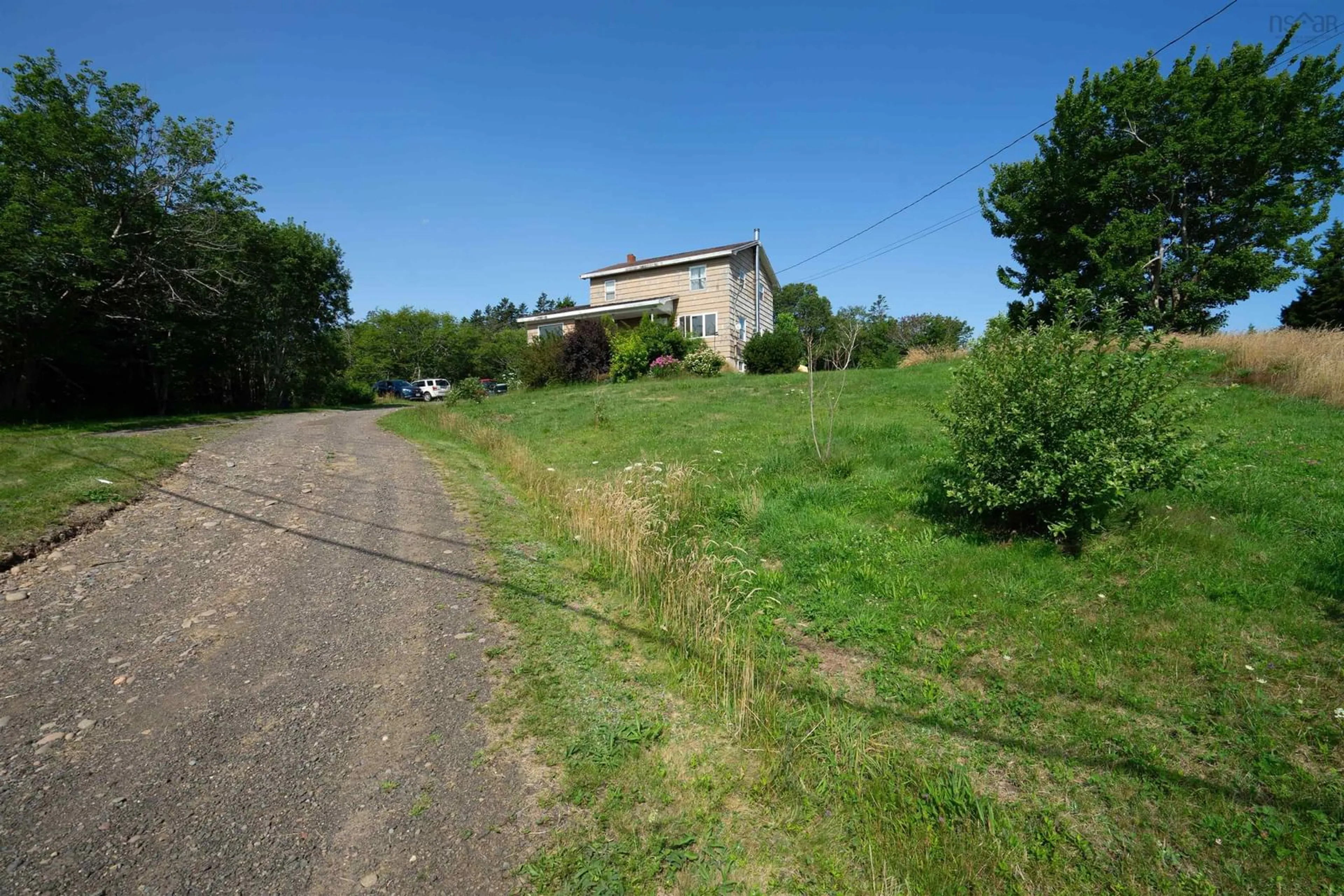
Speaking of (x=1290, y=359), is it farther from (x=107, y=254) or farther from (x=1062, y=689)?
(x=107, y=254)

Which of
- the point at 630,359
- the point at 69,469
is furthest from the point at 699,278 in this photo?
the point at 69,469

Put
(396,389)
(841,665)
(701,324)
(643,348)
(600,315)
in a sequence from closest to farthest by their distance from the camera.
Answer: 1. (841,665)
2. (643,348)
3. (701,324)
4. (600,315)
5. (396,389)

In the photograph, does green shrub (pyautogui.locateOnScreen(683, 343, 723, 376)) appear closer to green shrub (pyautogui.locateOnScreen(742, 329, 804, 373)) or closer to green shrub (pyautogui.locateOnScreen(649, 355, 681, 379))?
green shrub (pyautogui.locateOnScreen(649, 355, 681, 379))

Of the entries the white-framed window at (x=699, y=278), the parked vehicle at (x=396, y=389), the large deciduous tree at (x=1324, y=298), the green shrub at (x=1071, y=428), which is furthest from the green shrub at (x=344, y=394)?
the large deciduous tree at (x=1324, y=298)

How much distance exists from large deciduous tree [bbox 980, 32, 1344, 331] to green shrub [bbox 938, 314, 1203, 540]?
20013 millimetres

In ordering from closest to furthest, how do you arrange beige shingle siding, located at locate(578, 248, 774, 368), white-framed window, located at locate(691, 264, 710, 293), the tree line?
the tree line < beige shingle siding, located at locate(578, 248, 774, 368) < white-framed window, located at locate(691, 264, 710, 293)

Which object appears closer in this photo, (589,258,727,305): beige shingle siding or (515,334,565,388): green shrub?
(515,334,565,388): green shrub

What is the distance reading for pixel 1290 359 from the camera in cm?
1048

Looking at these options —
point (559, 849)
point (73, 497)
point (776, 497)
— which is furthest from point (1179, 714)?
point (73, 497)

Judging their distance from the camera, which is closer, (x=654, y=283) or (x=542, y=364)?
(x=542, y=364)

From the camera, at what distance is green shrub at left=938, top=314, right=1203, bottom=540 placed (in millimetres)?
4492

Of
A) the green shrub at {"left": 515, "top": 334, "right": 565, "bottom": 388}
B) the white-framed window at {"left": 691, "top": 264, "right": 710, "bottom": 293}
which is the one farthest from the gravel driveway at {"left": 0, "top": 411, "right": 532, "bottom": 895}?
the white-framed window at {"left": 691, "top": 264, "right": 710, "bottom": 293}

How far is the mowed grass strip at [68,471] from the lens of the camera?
5.59 meters

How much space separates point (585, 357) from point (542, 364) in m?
2.02
